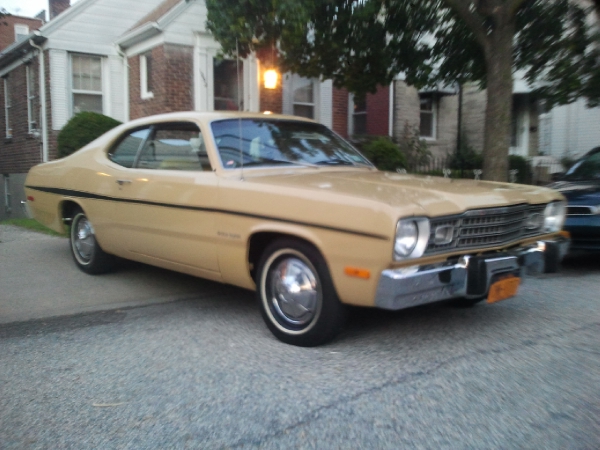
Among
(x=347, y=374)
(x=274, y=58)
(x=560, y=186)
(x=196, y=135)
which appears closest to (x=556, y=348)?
(x=347, y=374)

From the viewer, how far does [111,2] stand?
50.5 ft

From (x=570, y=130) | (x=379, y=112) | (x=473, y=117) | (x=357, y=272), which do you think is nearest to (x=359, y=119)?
(x=379, y=112)

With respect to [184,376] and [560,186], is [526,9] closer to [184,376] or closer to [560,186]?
[560,186]

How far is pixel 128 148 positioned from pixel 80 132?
781cm

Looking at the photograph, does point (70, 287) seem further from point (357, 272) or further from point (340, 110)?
point (340, 110)

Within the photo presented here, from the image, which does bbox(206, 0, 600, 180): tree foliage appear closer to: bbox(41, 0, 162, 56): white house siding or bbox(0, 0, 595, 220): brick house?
bbox(0, 0, 595, 220): brick house

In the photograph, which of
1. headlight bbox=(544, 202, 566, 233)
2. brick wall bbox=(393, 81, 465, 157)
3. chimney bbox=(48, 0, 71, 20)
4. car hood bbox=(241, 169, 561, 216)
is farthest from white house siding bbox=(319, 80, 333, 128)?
headlight bbox=(544, 202, 566, 233)

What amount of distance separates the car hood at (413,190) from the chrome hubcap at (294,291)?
529mm

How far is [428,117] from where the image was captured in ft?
62.2

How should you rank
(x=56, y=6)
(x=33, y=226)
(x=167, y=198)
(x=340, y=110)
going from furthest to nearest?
1. (x=56, y=6)
2. (x=340, y=110)
3. (x=33, y=226)
4. (x=167, y=198)

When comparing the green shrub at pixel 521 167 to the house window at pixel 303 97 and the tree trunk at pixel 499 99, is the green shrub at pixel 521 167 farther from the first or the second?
the tree trunk at pixel 499 99

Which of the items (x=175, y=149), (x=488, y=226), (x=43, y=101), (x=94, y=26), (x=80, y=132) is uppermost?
(x=94, y=26)

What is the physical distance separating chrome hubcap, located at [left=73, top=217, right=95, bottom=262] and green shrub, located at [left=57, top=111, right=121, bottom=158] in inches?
271

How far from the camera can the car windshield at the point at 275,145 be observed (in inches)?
190
